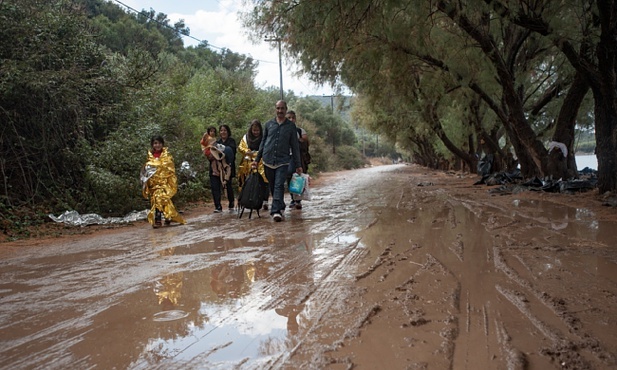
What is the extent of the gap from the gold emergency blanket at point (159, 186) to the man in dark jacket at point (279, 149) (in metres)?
1.56

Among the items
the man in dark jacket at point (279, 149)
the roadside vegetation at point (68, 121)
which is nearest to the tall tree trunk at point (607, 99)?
the man in dark jacket at point (279, 149)

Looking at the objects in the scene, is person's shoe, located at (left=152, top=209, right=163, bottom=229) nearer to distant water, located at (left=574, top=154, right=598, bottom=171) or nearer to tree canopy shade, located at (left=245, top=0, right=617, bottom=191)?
tree canopy shade, located at (left=245, top=0, right=617, bottom=191)

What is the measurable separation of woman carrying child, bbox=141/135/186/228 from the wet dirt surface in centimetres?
155

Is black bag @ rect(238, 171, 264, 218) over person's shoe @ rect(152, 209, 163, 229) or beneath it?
over

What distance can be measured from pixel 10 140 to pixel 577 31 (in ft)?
37.9

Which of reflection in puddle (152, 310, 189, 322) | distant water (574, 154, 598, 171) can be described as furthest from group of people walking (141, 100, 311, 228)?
distant water (574, 154, 598, 171)

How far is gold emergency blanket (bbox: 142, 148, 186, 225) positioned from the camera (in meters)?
7.54

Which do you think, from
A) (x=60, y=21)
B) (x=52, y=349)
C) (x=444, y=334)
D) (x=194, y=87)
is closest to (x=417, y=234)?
(x=444, y=334)

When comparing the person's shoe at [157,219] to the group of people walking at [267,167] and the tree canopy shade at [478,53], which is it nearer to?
the group of people walking at [267,167]

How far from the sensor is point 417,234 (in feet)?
18.6

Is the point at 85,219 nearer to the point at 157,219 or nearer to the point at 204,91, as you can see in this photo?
the point at 157,219

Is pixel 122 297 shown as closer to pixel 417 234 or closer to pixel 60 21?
pixel 417 234

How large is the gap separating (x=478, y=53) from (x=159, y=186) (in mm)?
9036

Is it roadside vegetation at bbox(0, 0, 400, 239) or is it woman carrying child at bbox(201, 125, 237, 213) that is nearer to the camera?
roadside vegetation at bbox(0, 0, 400, 239)
